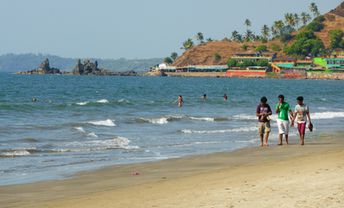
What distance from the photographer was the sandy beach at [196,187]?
10188 millimetres

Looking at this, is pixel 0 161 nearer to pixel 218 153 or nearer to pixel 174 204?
pixel 218 153

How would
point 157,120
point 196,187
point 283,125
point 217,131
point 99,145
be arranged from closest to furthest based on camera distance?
point 196,187 < point 283,125 < point 99,145 < point 217,131 < point 157,120

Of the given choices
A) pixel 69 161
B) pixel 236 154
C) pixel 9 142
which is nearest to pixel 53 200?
pixel 69 161

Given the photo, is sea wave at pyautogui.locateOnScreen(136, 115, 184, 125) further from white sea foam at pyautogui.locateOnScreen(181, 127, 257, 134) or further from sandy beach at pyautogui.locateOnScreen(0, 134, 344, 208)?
sandy beach at pyautogui.locateOnScreen(0, 134, 344, 208)

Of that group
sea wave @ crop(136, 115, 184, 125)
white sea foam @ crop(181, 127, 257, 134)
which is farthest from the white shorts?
sea wave @ crop(136, 115, 184, 125)

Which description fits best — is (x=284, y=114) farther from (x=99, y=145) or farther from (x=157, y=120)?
(x=157, y=120)

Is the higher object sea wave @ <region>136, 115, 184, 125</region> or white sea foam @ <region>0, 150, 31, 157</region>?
white sea foam @ <region>0, 150, 31, 157</region>

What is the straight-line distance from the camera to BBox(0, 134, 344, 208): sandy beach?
33.4 feet

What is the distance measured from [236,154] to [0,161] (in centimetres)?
632

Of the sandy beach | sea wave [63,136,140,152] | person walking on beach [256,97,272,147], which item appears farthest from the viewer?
sea wave [63,136,140,152]

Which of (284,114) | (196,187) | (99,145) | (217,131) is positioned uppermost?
(284,114)

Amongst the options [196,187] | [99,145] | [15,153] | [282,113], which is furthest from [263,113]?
[196,187]

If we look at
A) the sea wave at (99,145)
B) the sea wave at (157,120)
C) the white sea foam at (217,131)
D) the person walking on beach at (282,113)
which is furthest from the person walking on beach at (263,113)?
the sea wave at (157,120)

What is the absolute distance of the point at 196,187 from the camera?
11875 millimetres
